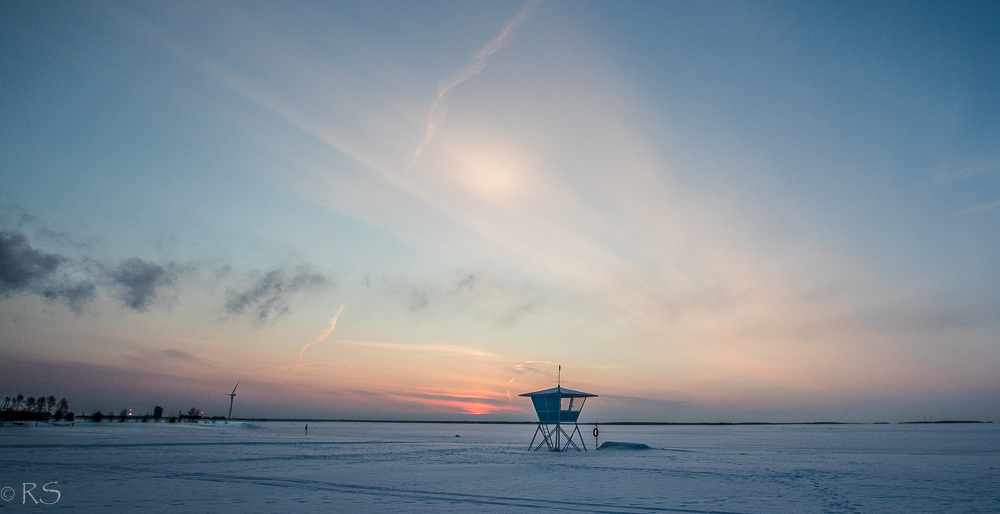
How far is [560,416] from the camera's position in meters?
40.6

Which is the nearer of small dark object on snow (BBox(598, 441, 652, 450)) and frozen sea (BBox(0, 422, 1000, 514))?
frozen sea (BBox(0, 422, 1000, 514))

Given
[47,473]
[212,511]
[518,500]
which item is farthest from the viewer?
[47,473]

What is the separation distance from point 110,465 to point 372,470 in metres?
11.4

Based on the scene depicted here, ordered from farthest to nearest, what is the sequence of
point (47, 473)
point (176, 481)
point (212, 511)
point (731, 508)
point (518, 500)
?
1. point (47, 473)
2. point (176, 481)
3. point (518, 500)
4. point (731, 508)
5. point (212, 511)

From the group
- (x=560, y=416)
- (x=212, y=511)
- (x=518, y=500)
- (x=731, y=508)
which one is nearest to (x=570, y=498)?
(x=518, y=500)

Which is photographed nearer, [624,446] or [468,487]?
[468,487]

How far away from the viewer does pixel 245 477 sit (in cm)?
1962

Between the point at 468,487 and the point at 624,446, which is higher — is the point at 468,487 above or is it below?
above

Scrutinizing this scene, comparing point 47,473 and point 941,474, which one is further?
point 941,474

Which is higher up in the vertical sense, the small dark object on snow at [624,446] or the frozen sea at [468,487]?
the frozen sea at [468,487]

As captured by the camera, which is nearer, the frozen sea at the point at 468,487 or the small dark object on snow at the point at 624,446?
the frozen sea at the point at 468,487

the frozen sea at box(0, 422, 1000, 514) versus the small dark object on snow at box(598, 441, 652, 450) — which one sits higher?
the frozen sea at box(0, 422, 1000, 514)

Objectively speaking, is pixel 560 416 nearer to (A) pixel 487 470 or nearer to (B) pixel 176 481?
(A) pixel 487 470

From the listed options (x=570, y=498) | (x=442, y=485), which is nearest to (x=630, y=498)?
(x=570, y=498)
